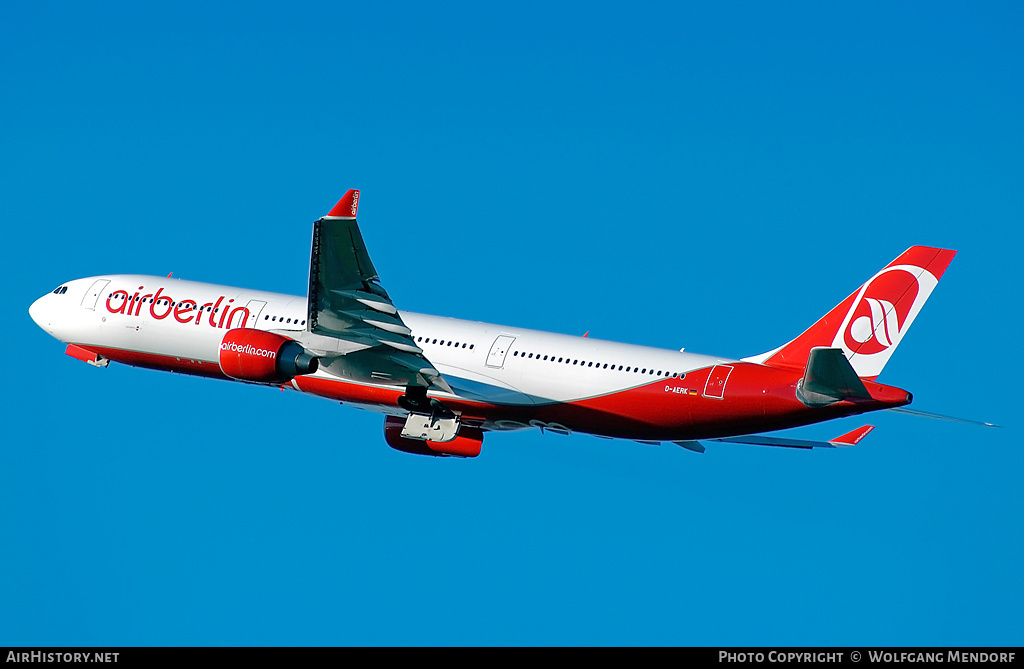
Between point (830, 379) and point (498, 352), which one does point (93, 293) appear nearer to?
point (498, 352)

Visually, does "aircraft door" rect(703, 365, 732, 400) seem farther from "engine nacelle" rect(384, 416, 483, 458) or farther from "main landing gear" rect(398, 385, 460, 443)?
"engine nacelle" rect(384, 416, 483, 458)

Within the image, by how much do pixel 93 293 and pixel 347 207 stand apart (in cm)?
1623

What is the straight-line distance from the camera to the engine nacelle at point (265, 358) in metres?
38.1

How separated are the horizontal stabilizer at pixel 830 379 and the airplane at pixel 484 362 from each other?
0.13 feet

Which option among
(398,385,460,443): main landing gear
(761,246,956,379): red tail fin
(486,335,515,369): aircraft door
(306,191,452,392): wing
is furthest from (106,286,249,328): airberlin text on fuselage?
(761,246,956,379): red tail fin

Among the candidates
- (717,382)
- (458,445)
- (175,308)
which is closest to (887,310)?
(717,382)

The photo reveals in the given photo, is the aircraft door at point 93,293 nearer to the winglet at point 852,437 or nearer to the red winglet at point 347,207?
the red winglet at point 347,207

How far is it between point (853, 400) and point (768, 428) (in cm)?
317

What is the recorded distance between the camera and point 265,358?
125 ft

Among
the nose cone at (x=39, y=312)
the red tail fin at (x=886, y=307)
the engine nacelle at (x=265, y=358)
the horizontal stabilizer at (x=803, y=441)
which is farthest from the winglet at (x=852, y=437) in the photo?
the nose cone at (x=39, y=312)

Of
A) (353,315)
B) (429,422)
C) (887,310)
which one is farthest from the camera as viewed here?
(429,422)

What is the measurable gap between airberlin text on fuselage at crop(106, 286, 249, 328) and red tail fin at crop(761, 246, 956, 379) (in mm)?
19615
